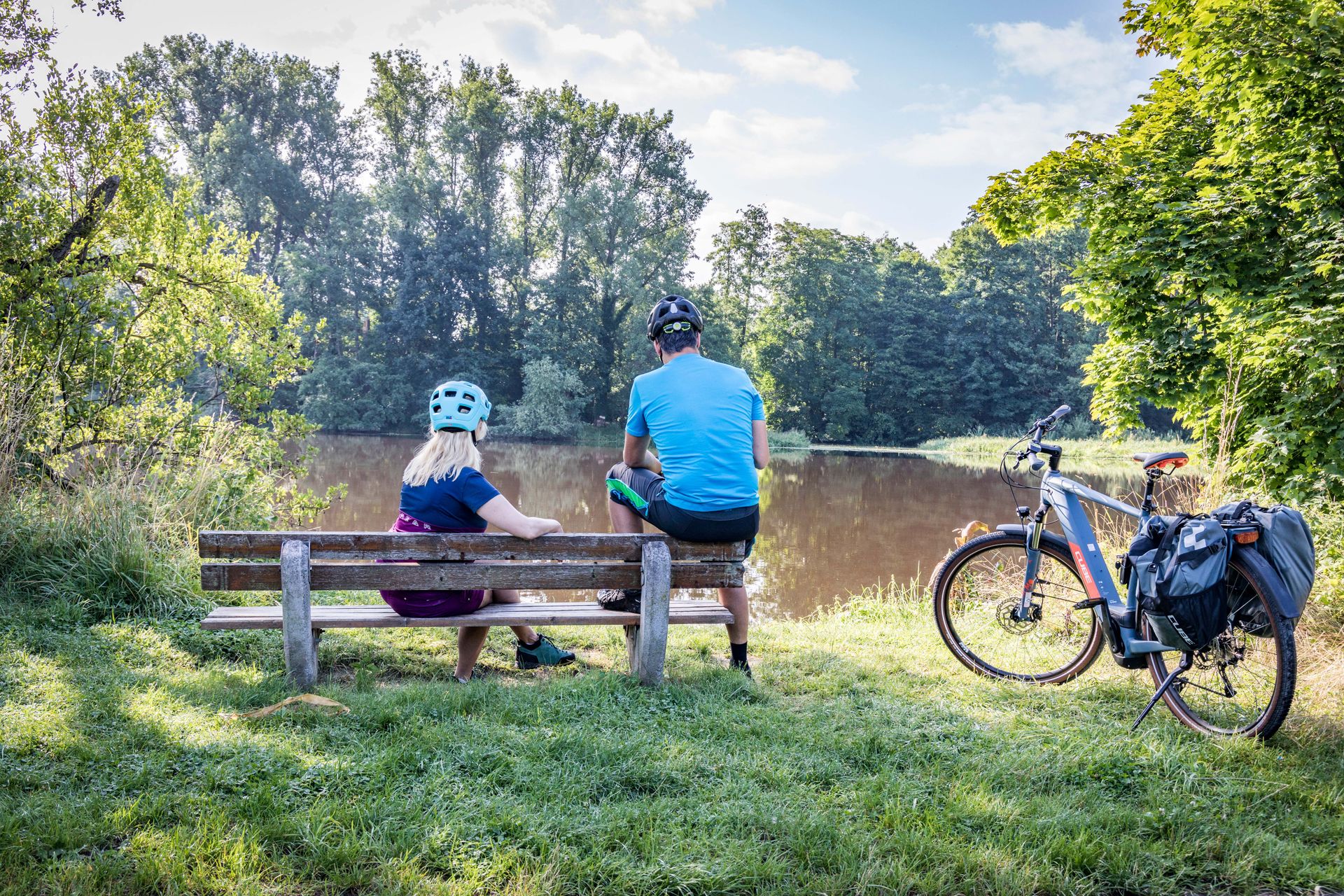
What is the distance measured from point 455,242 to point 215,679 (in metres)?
38.9

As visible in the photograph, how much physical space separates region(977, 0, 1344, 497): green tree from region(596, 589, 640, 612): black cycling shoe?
3898mm

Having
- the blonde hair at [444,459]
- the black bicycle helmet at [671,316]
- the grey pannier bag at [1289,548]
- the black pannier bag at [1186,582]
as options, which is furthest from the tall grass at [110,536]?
the grey pannier bag at [1289,548]

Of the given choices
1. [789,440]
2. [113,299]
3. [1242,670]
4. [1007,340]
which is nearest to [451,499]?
[1242,670]

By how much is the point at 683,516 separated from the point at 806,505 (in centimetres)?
1278

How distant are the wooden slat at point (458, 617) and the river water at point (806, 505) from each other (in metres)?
4.53

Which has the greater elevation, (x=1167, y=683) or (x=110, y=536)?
(x=110, y=536)

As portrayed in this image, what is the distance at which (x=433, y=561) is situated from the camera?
135 inches

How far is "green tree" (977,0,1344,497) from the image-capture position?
5.01m

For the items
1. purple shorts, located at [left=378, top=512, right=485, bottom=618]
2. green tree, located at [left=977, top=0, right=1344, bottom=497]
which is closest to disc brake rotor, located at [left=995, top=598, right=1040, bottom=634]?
green tree, located at [left=977, top=0, right=1344, bottom=497]

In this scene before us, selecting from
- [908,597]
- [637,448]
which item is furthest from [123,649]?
[908,597]

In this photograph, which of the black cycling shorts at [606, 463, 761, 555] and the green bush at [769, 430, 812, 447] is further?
the green bush at [769, 430, 812, 447]

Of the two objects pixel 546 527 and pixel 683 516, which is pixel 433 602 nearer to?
pixel 546 527

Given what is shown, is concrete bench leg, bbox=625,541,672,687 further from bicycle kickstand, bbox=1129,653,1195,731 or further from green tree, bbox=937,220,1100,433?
green tree, bbox=937,220,1100,433

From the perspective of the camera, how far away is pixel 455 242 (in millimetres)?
39844
